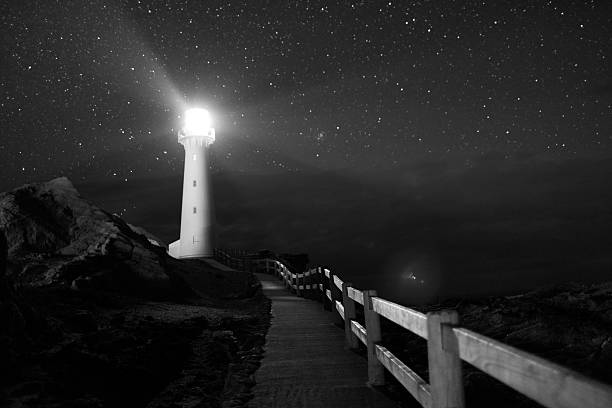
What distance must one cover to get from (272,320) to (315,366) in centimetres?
558

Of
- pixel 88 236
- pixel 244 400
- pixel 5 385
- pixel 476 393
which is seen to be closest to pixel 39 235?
pixel 88 236

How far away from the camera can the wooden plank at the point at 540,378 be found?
4.84 feet

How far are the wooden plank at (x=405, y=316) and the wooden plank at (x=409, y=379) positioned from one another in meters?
0.38

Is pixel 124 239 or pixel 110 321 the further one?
pixel 124 239

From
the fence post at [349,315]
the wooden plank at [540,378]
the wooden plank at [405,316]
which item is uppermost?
the wooden plank at [540,378]

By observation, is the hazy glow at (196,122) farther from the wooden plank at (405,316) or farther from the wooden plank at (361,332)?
the wooden plank at (405,316)

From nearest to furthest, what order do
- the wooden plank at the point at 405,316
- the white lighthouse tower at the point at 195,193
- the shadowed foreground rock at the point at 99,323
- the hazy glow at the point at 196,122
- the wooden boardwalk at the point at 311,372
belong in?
the wooden plank at the point at 405,316 < the wooden boardwalk at the point at 311,372 < the shadowed foreground rock at the point at 99,323 < the white lighthouse tower at the point at 195,193 < the hazy glow at the point at 196,122

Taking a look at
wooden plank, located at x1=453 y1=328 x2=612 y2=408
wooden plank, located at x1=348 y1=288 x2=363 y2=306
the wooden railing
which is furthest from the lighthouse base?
wooden plank, located at x1=453 y1=328 x2=612 y2=408

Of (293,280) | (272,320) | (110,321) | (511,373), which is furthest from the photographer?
(293,280)

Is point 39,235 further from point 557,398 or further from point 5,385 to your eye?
point 557,398

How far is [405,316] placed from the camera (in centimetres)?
387

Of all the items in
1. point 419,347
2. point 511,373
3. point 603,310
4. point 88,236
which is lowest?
point 419,347

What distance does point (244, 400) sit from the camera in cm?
494

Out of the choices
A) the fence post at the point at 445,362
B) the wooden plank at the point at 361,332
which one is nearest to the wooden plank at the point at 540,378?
the fence post at the point at 445,362
